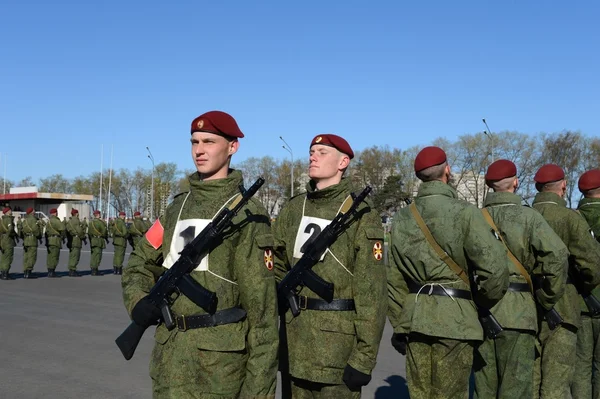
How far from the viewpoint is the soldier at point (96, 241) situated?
66.5ft

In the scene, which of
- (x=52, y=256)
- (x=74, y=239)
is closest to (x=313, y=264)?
(x=52, y=256)

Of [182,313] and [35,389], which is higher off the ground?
[182,313]

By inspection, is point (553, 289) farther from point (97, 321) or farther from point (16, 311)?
point (16, 311)

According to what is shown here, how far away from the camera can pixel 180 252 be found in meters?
3.40

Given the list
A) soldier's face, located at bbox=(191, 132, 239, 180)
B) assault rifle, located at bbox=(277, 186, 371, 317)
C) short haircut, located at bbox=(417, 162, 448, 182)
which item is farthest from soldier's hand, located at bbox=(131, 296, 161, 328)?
short haircut, located at bbox=(417, 162, 448, 182)

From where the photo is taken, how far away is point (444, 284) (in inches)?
173

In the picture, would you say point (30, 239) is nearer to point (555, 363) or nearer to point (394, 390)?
point (394, 390)

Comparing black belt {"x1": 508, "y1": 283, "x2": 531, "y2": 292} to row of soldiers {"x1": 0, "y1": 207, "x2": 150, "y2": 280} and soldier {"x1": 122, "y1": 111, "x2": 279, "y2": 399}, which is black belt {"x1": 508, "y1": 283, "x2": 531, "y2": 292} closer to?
soldier {"x1": 122, "y1": 111, "x2": 279, "y2": 399}

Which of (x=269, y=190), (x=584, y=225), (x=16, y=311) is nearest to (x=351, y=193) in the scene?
(x=584, y=225)

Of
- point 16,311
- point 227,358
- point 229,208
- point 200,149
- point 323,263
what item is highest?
point 200,149

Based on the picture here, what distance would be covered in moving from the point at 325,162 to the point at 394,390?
3.23 metres

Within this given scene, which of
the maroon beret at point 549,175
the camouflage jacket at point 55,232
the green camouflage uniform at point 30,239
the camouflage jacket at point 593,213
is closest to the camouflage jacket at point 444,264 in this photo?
the maroon beret at point 549,175

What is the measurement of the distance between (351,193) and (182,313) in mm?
1639

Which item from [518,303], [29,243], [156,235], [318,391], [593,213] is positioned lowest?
[29,243]
